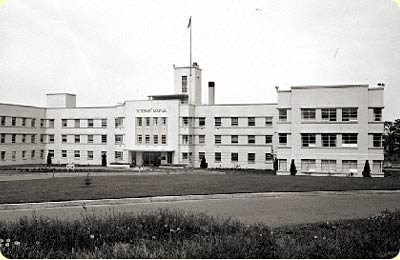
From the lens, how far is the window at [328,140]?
42.9 m

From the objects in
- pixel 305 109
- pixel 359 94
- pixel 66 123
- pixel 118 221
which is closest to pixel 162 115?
pixel 66 123

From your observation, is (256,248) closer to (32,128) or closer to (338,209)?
(338,209)

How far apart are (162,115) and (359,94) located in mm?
24637

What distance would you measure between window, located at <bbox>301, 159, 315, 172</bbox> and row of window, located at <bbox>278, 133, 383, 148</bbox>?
156 centimetres

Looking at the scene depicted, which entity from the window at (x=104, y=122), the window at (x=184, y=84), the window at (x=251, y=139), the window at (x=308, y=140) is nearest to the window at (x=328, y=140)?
the window at (x=308, y=140)

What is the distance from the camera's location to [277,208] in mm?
16297

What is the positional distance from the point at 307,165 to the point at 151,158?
2236 cm

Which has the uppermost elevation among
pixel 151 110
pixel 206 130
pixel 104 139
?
pixel 151 110

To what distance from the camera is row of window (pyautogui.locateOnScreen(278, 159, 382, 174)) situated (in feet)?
135

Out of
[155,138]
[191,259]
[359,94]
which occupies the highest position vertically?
[359,94]

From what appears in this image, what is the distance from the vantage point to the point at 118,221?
11797 millimetres

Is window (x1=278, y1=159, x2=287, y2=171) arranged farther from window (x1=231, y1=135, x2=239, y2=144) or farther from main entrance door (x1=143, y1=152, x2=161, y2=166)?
main entrance door (x1=143, y1=152, x2=161, y2=166)

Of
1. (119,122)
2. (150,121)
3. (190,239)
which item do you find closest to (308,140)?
(150,121)

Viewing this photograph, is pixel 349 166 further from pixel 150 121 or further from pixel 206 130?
pixel 150 121
